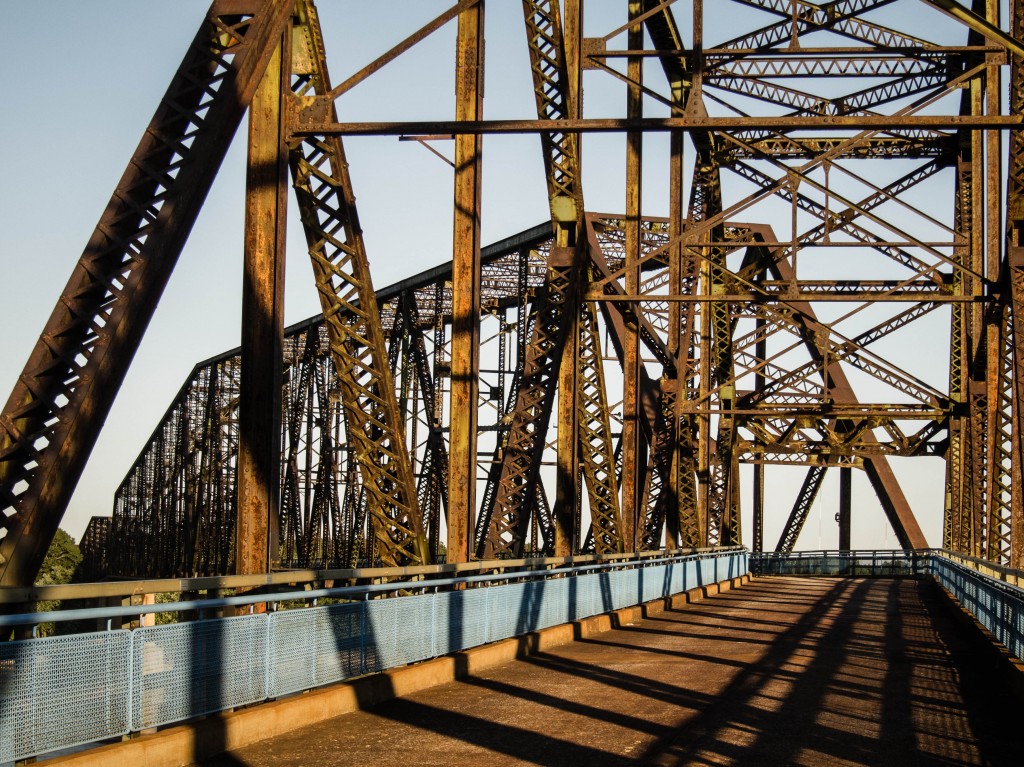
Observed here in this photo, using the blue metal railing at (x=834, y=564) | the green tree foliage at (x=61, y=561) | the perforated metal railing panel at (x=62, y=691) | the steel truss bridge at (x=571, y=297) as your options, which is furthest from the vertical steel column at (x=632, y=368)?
the green tree foliage at (x=61, y=561)

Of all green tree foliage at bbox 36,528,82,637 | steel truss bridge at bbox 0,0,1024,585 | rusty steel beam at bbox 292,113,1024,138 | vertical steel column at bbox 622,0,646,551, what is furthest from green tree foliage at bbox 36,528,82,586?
rusty steel beam at bbox 292,113,1024,138

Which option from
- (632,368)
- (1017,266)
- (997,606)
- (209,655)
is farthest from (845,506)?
(209,655)

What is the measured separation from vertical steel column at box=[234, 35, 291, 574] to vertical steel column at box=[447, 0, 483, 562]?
4.09 meters

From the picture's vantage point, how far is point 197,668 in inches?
377

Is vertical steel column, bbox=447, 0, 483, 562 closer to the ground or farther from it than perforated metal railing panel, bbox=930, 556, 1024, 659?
farther from it

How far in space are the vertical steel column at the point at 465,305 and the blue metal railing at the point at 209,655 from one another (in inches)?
54.4

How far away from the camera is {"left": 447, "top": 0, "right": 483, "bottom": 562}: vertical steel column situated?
17484mm

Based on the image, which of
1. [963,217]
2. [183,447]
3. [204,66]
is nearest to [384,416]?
[204,66]

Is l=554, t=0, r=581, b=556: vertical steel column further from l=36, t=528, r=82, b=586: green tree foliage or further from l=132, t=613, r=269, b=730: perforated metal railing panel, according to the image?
l=36, t=528, r=82, b=586: green tree foliage

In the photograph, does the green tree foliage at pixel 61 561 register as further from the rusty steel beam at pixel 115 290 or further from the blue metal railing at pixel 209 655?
the rusty steel beam at pixel 115 290

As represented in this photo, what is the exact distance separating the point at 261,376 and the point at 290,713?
3735 mm

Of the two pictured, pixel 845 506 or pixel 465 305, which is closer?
pixel 465 305

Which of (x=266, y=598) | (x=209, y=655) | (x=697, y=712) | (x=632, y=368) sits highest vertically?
(x=632, y=368)

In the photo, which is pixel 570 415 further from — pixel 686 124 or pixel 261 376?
pixel 261 376
